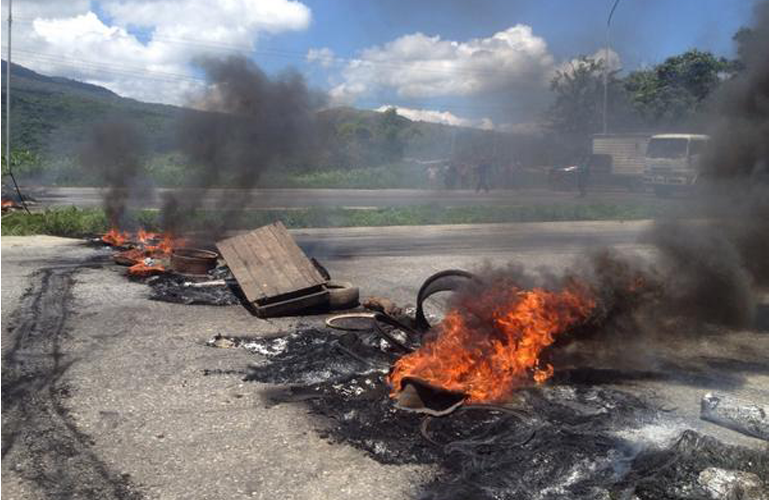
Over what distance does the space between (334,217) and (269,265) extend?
1021 centimetres

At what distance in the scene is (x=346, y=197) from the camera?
2773 centimetres

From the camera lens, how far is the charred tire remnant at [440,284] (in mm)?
6559

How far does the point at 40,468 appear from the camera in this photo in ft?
13.0

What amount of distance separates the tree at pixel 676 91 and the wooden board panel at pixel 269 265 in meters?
8.03

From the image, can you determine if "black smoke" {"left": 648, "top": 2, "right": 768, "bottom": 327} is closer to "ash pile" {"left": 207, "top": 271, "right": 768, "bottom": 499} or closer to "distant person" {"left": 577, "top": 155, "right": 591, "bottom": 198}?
"ash pile" {"left": 207, "top": 271, "right": 768, "bottom": 499}

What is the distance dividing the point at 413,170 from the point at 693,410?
24334 millimetres

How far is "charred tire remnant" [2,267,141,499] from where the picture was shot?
12.5ft

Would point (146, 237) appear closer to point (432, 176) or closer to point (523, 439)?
point (523, 439)

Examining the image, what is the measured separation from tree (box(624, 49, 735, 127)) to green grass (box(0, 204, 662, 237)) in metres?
2.21

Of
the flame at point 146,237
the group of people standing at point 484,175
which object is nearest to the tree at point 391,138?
the group of people standing at point 484,175

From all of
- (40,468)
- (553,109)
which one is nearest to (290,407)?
(40,468)

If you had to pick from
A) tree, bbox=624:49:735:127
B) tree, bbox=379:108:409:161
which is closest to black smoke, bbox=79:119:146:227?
tree, bbox=379:108:409:161

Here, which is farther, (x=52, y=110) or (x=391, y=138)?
(x=52, y=110)

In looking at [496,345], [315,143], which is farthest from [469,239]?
[496,345]
